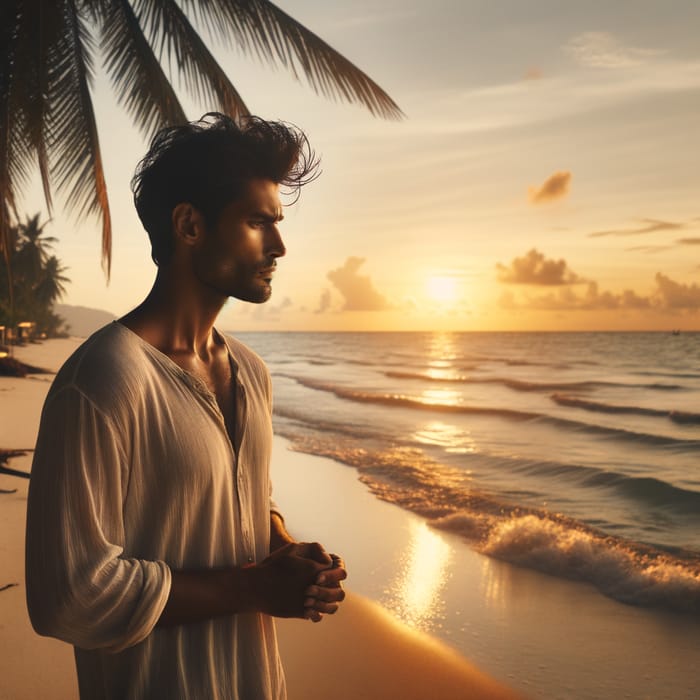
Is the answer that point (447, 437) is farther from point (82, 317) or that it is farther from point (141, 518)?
point (82, 317)

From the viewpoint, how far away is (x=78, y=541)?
1060 millimetres

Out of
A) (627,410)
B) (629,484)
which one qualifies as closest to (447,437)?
(629,484)

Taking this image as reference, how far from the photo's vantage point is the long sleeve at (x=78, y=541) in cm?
105

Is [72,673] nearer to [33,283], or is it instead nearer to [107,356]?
[107,356]

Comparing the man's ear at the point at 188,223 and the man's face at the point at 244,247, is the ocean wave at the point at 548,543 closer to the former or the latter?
the man's face at the point at 244,247

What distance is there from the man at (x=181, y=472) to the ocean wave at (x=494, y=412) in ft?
48.6

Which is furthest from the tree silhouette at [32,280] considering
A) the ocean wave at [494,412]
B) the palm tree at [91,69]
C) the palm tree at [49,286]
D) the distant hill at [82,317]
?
the distant hill at [82,317]

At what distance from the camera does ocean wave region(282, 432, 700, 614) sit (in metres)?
5.99

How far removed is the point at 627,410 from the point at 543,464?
373 inches

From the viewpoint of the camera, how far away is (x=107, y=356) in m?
1.15

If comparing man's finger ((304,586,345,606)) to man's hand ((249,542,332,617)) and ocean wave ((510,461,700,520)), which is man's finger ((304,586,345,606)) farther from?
ocean wave ((510,461,700,520))

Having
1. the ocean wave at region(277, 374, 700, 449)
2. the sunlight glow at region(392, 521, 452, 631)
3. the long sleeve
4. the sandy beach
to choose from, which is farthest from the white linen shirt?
the ocean wave at region(277, 374, 700, 449)

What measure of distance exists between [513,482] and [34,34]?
8.29 m

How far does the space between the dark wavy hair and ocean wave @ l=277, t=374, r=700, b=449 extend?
14.8 meters
